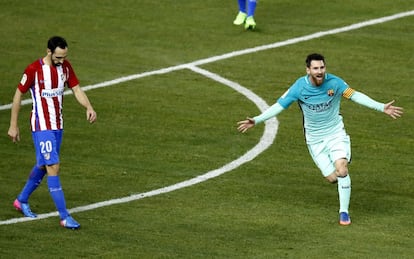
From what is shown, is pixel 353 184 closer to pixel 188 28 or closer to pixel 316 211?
pixel 316 211

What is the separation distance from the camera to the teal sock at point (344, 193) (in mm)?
16966

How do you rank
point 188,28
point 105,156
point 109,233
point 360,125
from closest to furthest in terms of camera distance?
point 109,233 < point 105,156 < point 360,125 < point 188,28

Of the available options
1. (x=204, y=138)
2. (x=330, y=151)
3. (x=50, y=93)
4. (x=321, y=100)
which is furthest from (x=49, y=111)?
(x=204, y=138)

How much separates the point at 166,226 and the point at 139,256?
137 cm

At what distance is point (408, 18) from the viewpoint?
1091 inches

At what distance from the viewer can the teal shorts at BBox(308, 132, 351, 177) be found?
1739 cm

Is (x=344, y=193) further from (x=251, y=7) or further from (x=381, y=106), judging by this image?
(x=251, y=7)

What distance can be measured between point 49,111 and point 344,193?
408 cm

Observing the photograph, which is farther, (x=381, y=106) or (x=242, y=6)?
(x=242, y=6)

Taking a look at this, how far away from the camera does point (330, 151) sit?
57.4ft

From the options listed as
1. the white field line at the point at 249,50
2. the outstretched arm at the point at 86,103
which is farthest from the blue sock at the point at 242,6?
the outstretched arm at the point at 86,103

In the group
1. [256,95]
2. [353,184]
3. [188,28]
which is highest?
[188,28]

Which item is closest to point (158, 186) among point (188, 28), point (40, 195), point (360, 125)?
point (40, 195)

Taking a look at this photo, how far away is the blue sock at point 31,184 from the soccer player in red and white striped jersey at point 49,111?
0.36ft
